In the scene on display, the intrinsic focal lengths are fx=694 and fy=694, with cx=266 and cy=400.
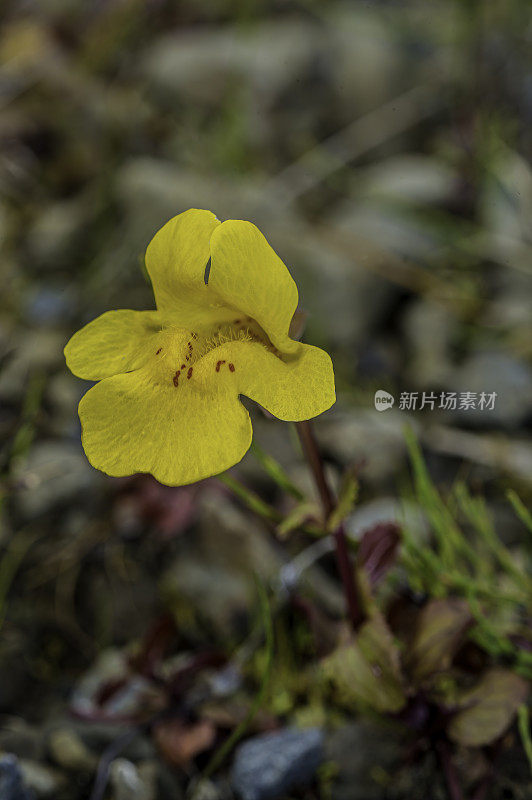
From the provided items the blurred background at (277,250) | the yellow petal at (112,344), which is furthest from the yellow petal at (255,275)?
the blurred background at (277,250)

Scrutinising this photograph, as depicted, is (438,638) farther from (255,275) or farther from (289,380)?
(255,275)

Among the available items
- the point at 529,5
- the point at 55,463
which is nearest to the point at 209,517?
the point at 55,463

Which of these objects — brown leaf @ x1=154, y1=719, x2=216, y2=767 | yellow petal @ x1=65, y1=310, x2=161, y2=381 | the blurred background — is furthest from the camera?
the blurred background

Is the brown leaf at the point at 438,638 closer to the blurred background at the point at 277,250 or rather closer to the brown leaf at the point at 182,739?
the blurred background at the point at 277,250

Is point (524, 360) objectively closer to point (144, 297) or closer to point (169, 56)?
point (144, 297)

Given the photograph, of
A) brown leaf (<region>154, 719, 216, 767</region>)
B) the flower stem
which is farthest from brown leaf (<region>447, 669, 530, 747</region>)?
brown leaf (<region>154, 719, 216, 767</region>)

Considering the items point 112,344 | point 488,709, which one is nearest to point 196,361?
point 112,344

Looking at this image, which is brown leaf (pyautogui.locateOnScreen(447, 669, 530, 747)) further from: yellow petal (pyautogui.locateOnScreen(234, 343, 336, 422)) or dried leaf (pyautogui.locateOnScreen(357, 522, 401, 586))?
yellow petal (pyautogui.locateOnScreen(234, 343, 336, 422))
